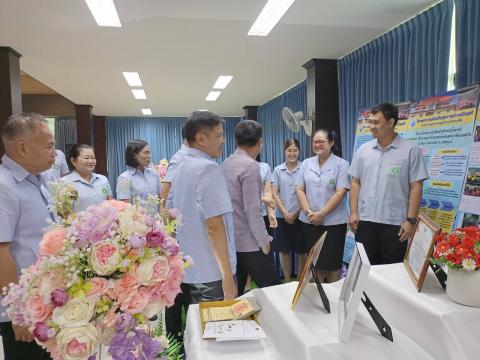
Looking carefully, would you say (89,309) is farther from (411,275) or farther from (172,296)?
(411,275)

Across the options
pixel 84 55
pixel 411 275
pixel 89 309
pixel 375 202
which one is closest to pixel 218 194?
pixel 411 275

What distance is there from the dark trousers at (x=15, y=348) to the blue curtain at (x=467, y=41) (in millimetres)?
2926

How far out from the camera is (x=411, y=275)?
126cm

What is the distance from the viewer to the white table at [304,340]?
0.94 m

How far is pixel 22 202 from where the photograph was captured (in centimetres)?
144

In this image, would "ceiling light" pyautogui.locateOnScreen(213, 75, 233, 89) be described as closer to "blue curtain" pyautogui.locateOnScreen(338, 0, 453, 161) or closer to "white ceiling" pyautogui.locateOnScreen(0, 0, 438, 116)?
"white ceiling" pyautogui.locateOnScreen(0, 0, 438, 116)

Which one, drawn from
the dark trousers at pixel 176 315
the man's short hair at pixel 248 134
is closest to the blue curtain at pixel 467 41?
the man's short hair at pixel 248 134

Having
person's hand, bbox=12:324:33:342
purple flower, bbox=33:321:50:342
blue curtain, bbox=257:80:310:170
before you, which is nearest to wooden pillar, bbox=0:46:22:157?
person's hand, bbox=12:324:33:342

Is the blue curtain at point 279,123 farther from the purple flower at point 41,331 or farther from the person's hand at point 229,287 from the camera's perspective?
the purple flower at point 41,331

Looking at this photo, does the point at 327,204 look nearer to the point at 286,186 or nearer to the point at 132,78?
the point at 286,186

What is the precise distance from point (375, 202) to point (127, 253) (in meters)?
2.17

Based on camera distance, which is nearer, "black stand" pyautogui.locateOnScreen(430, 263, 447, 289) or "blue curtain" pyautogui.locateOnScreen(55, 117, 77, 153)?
"black stand" pyautogui.locateOnScreen(430, 263, 447, 289)

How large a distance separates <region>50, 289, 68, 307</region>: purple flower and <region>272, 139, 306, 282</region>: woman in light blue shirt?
3.00 meters

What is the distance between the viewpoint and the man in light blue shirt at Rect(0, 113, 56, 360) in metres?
1.38
